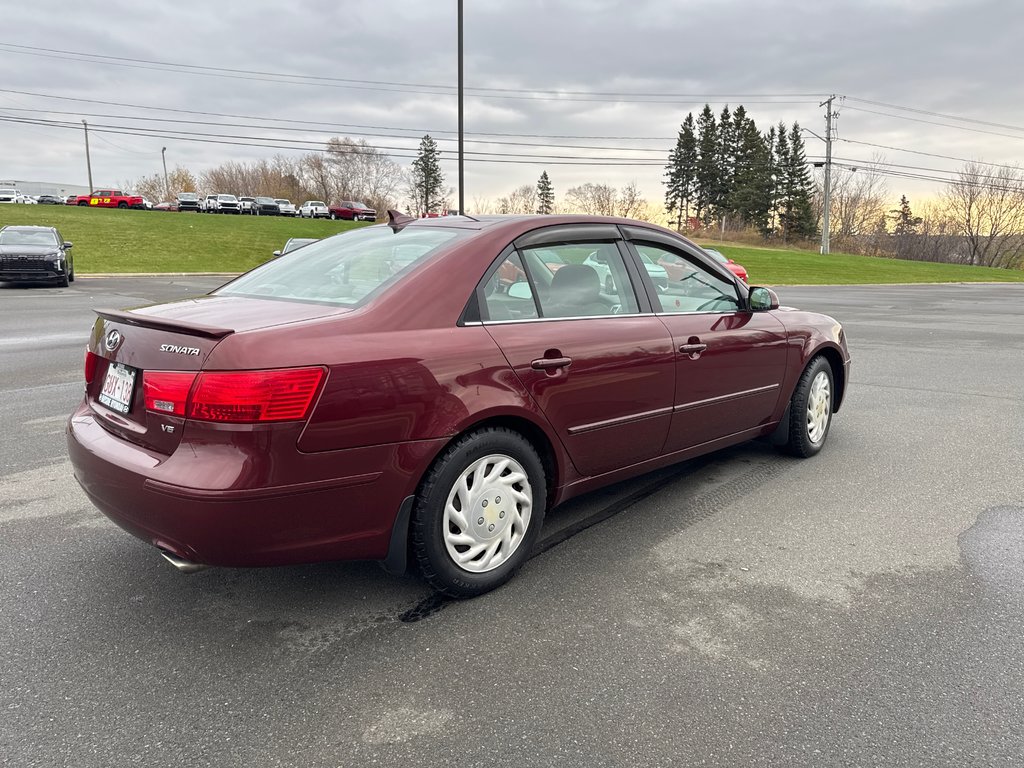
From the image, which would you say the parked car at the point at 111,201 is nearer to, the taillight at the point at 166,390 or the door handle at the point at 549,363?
the taillight at the point at 166,390

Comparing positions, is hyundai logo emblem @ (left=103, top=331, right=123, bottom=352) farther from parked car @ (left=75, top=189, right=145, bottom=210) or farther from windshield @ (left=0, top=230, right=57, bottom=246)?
parked car @ (left=75, top=189, right=145, bottom=210)

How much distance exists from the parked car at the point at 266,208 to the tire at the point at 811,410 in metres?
60.3

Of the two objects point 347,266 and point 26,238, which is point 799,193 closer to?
point 26,238

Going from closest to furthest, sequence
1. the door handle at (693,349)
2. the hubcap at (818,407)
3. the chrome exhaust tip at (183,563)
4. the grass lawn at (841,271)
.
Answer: the chrome exhaust tip at (183,563), the door handle at (693,349), the hubcap at (818,407), the grass lawn at (841,271)

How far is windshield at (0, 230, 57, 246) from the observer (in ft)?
59.7

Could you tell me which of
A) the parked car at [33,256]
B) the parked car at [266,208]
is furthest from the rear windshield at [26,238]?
the parked car at [266,208]

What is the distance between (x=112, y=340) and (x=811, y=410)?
4.16 metres

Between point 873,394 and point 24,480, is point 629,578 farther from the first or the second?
point 873,394

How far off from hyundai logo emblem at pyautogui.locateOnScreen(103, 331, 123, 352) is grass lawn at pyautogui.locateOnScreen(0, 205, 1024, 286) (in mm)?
19873

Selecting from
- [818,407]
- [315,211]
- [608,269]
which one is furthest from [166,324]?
[315,211]

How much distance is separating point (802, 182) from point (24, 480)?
83.0m

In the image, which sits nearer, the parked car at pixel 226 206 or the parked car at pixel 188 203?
the parked car at pixel 188 203

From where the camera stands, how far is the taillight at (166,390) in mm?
2438

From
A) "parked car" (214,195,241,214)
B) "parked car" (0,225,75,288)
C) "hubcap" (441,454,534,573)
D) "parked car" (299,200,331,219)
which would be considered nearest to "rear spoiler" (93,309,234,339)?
"hubcap" (441,454,534,573)
